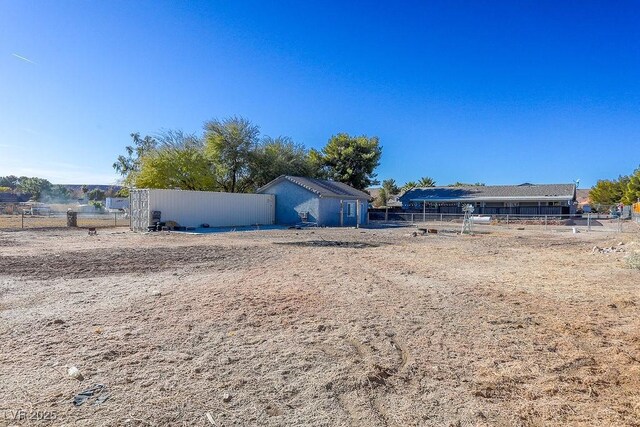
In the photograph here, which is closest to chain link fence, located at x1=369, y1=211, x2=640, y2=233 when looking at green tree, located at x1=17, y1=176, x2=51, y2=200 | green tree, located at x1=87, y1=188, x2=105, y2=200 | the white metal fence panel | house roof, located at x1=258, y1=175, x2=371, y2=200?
house roof, located at x1=258, y1=175, x2=371, y2=200

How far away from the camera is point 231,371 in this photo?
348 cm

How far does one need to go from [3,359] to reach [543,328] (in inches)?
230

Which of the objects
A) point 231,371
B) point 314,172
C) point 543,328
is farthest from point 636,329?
point 314,172

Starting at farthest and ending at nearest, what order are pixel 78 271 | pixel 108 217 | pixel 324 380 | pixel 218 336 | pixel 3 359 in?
pixel 108 217 → pixel 78 271 → pixel 218 336 → pixel 3 359 → pixel 324 380

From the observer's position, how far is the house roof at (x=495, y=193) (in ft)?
132

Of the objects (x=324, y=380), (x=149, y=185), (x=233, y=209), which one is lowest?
(x=324, y=380)

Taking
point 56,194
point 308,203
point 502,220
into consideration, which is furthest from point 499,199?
point 56,194

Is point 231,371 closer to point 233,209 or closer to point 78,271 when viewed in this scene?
point 78,271

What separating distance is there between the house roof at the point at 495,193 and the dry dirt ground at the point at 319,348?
35888mm

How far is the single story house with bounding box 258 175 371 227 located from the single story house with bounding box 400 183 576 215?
13297 mm

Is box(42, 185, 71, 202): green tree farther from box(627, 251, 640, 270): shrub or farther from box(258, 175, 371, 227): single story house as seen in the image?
box(627, 251, 640, 270): shrub

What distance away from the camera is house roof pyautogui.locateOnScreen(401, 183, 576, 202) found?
40.1m

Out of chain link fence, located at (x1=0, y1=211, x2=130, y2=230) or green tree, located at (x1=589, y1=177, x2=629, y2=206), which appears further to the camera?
green tree, located at (x1=589, y1=177, x2=629, y2=206)

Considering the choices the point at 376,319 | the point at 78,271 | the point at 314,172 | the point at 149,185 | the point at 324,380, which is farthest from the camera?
the point at 314,172
